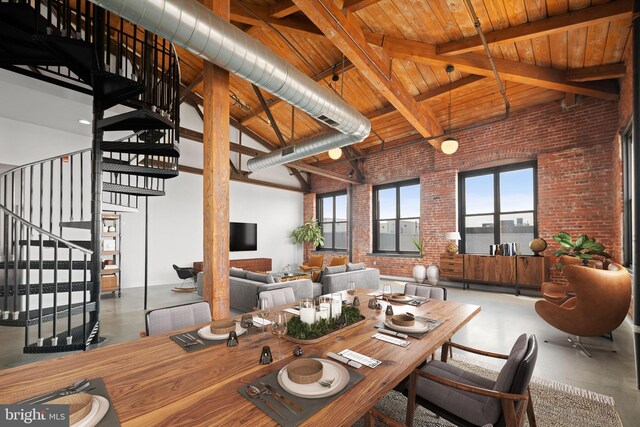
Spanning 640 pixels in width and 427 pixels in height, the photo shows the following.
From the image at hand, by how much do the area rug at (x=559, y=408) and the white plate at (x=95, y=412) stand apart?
158cm

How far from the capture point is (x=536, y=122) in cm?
589

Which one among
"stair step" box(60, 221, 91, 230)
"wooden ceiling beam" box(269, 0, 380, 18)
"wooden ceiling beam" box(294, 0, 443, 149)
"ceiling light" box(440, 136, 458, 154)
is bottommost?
"stair step" box(60, 221, 91, 230)

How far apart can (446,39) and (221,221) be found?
4.17 m

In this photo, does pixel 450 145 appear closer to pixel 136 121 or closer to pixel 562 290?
pixel 562 290

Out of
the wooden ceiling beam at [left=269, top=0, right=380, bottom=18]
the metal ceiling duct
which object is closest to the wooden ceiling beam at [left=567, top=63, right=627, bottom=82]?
the metal ceiling duct

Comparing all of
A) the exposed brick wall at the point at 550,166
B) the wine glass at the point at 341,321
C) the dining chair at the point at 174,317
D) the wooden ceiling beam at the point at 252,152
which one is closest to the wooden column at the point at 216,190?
the dining chair at the point at 174,317

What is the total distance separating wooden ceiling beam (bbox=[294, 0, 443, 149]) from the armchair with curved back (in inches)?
133

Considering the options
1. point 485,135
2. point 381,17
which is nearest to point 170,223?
point 381,17

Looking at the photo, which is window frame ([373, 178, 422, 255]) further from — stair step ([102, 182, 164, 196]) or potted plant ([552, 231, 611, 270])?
stair step ([102, 182, 164, 196])

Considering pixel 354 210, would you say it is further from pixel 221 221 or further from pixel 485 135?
pixel 221 221

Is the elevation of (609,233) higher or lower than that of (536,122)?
lower

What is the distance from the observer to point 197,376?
118 centimetres

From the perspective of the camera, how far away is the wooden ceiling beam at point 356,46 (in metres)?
3.04

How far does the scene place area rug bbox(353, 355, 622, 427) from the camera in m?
1.94
